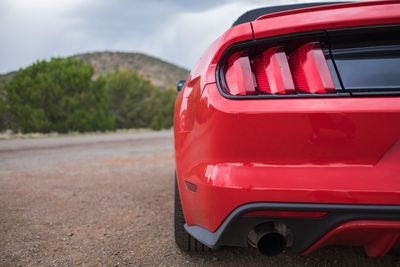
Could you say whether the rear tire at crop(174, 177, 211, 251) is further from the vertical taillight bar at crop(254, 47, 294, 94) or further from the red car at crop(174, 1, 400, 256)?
the vertical taillight bar at crop(254, 47, 294, 94)

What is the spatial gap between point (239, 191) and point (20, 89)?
27.3m

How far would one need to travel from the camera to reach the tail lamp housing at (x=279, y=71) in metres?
1.27

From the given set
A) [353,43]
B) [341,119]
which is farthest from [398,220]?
[353,43]

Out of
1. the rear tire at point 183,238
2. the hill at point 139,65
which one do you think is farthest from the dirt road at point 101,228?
the hill at point 139,65

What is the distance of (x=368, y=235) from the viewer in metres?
1.21

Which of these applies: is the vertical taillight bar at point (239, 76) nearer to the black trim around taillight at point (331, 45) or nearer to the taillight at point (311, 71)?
the black trim around taillight at point (331, 45)

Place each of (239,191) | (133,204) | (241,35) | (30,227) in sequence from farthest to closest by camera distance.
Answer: (133,204) < (30,227) < (241,35) < (239,191)

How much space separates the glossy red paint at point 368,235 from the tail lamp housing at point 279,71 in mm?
477

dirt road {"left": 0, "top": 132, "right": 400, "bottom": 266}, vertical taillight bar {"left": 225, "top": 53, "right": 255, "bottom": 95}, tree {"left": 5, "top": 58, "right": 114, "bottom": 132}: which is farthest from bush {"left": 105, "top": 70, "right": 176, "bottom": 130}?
vertical taillight bar {"left": 225, "top": 53, "right": 255, "bottom": 95}

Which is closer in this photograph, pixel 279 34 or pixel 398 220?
pixel 398 220

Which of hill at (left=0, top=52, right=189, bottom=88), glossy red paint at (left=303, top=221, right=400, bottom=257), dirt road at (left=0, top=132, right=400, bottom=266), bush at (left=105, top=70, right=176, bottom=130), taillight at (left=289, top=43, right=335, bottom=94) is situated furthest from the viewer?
hill at (left=0, top=52, right=189, bottom=88)

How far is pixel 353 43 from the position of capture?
1291 mm

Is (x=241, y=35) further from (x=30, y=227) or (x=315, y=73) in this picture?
(x=30, y=227)

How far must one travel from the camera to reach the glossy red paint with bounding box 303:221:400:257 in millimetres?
1147
